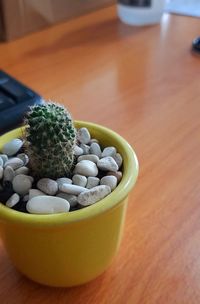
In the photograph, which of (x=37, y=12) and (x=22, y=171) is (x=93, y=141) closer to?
(x=22, y=171)

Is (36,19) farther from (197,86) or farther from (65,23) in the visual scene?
(197,86)

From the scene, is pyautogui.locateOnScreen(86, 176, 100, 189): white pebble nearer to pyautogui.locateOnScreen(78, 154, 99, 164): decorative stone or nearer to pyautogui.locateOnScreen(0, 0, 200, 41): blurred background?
pyautogui.locateOnScreen(78, 154, 99, 164): decorative stone

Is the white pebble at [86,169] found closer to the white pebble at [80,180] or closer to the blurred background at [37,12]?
the white pebble at [80,180]

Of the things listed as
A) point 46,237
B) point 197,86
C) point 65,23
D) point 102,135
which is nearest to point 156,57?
point 197,86

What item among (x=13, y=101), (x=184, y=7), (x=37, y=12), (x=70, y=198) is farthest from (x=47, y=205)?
(x=184, y=7)

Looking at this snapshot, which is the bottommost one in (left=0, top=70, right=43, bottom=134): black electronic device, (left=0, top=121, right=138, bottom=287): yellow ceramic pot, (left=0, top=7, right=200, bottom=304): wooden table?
(left=0, top=7, right=200, bottom=304): wooden table

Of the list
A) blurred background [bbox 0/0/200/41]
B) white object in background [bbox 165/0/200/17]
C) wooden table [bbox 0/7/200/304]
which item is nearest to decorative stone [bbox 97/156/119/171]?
wooden table [bbox 0/7/200/304]

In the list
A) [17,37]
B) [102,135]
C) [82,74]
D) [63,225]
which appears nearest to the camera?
[63,225]
